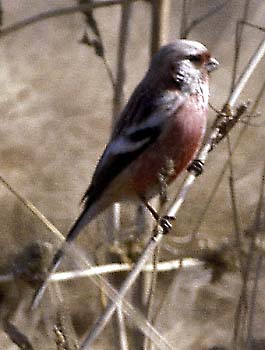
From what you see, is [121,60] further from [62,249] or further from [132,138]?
[62,249]

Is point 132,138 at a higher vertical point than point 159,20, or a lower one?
lower

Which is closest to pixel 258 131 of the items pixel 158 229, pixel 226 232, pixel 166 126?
pixel 226 232

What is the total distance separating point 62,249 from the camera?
1.94 metres

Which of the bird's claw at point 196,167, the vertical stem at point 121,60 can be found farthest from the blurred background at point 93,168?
the bird's claw at point 196,167

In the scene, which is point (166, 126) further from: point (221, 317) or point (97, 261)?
point (221, 317)

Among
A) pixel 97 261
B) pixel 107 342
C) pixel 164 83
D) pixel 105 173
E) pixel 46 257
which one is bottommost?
pixel 107 342

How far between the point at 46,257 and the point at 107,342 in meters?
1.17

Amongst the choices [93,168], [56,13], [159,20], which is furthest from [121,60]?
[93,168]

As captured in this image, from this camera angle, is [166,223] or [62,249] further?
[166,223]

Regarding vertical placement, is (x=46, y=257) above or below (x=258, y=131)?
above

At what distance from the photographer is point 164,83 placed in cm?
243

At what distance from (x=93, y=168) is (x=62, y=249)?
250 centimetres

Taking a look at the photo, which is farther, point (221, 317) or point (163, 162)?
point (221, 317)

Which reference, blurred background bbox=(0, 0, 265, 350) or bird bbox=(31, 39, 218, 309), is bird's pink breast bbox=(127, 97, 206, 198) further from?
blurred background bbox=(0, 0, 265, 350)
